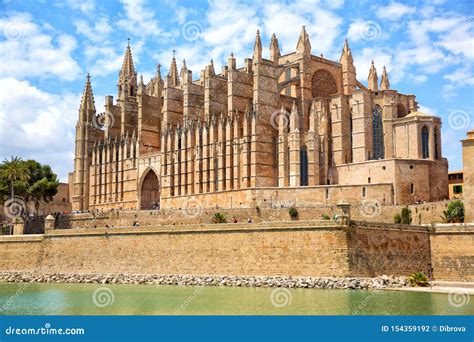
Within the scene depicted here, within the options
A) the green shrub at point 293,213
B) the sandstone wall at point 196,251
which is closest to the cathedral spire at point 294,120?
the green shrub at point 293,213

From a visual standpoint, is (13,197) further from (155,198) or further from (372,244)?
(372,244)

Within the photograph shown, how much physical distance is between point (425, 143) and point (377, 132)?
4166mm

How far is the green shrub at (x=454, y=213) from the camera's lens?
3591 centimetres

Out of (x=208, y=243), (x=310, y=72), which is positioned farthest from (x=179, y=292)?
(x=310, y=72)

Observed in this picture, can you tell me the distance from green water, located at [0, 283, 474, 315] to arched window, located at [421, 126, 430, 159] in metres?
19.0

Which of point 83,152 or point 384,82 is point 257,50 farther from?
point 83,152

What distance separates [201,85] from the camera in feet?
193

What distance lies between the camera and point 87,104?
64875 mm

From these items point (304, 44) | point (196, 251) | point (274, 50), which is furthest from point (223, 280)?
point (304, 44)

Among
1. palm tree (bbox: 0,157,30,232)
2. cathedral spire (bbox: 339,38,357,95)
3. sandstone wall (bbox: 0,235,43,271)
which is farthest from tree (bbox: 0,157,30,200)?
cathedral spire (bbox: 339,38,357,95)

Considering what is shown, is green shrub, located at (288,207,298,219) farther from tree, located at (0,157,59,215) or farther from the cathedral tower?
the cathedral tower

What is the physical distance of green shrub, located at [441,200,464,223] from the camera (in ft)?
118

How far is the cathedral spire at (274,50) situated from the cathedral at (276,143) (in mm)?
190

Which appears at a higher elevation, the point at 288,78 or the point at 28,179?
the point at 288,78
